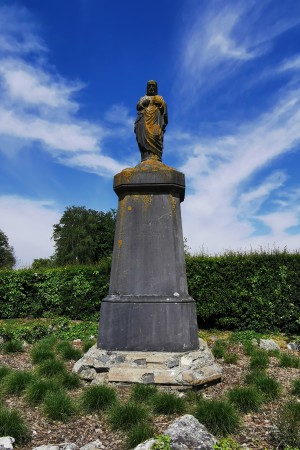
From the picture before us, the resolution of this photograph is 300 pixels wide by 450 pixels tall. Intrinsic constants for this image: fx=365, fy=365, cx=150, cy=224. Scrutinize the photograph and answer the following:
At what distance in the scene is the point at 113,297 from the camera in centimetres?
541

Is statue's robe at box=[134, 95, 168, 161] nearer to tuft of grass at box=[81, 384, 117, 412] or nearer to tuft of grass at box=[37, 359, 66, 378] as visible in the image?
tuft of grass at box=[37, 359, 66, 378]

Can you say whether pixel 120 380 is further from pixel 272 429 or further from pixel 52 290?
pixel 52 290

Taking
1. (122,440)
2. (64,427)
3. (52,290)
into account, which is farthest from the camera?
(52,290)

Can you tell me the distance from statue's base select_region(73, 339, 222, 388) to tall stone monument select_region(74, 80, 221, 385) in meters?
0.01

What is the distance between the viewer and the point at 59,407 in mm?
3807

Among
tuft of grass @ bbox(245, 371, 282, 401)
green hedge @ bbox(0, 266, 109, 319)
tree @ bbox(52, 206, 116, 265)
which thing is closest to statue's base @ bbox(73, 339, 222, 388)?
tuft of grass @ bbox(245, 371, 282, 401)

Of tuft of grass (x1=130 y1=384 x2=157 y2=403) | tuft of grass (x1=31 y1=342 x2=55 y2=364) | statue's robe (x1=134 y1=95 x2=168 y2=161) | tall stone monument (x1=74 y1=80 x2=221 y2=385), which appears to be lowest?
tuft of grass (x1=130 y1=384 x2=157 y2=403)

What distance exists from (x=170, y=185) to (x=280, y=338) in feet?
21.7

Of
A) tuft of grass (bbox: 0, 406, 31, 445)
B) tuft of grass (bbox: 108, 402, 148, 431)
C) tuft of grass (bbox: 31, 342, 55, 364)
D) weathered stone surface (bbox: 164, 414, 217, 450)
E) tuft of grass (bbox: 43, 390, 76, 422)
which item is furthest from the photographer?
tuft of grass (bbox: 31, 342, 55, 364)

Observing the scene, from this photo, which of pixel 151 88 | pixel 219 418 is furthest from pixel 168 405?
pixel 151 88

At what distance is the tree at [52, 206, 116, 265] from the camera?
131ft

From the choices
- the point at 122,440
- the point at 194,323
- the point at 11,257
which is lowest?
the point at 122,440

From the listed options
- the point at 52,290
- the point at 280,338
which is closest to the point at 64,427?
the point at 280,338

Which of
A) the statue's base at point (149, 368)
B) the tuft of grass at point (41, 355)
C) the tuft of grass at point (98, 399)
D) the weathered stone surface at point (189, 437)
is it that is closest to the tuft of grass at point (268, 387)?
the statue's base at point (149, 368)
